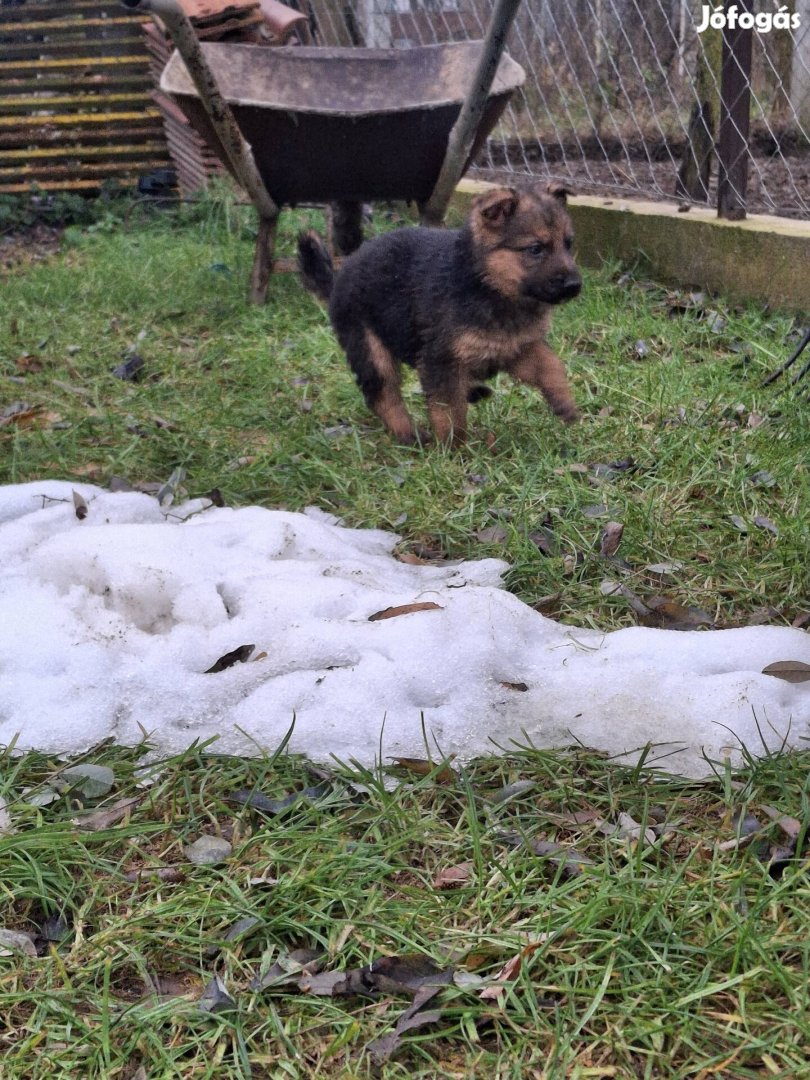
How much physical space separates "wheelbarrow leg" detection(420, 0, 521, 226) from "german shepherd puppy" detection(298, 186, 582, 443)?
2.69ft

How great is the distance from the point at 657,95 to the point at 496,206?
10.3 feet

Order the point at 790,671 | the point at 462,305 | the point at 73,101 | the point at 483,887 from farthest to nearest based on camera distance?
the point at 73,101
the point at 462,305
the point at 790,671
the point at 483,887

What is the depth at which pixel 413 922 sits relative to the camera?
178 centimetres

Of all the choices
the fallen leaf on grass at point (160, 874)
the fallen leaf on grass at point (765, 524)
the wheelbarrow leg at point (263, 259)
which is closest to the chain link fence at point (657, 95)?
the wheelbarrow leg at point (263, 259)

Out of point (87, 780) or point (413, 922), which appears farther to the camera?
point (87, 780)

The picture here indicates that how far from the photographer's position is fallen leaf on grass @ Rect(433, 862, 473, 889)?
190cm

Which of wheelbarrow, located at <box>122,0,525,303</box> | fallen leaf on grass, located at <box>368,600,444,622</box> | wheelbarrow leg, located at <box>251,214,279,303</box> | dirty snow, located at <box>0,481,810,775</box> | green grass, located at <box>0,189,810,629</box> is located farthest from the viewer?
wheelbarrow leg, located at <box>251,214,279,303</box>

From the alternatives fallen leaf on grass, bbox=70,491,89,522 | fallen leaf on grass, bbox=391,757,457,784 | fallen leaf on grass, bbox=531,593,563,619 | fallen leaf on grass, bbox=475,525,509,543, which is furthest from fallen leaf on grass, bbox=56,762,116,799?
fallen leaf on grass, bbox=475,525,509,543

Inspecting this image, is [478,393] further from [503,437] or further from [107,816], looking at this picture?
[107,816]

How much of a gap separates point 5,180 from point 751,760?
10.1 meters

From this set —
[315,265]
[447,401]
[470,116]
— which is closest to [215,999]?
[447,401]

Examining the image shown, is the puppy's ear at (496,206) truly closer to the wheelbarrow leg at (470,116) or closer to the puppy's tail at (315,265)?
the wheelbarrow leg at (470,116)

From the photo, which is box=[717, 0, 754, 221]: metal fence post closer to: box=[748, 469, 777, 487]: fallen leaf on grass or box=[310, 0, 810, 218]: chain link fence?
box=[310, 0, 810, 218]: chain link fence

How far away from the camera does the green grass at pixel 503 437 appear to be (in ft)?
10.1
